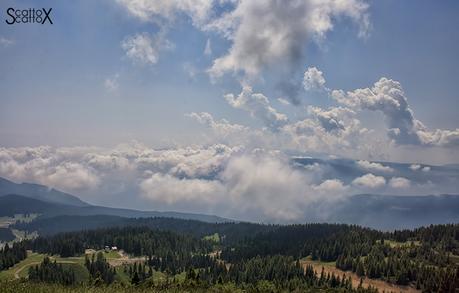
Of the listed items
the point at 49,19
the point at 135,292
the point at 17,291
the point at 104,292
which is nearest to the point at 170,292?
the point at 135,292

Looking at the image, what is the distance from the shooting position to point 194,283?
650 feet

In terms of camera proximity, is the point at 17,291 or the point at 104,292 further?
the point at 104,292

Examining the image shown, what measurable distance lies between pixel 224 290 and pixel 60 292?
11339 centimetres

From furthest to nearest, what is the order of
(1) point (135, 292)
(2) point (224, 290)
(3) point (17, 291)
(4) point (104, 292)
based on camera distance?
(2) point (224, 290) < (1) point (135, 292) < (4) point (104, 292) < (3) point (17, 291)

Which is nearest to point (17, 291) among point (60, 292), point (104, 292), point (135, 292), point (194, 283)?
point (60, 292)

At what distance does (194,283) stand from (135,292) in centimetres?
7144

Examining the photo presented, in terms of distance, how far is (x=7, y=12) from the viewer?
319ft

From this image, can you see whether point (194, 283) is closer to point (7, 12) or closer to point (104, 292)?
point (104, 292)

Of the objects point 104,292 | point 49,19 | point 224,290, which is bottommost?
point 224,290

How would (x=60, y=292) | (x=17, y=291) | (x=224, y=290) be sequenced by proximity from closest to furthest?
(x=17, y=291)
(x=60, y=292)
(x=224, y=290)

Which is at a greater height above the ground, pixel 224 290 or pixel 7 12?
pixel 7 12

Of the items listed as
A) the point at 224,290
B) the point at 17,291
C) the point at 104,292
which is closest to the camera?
the point at 17,291

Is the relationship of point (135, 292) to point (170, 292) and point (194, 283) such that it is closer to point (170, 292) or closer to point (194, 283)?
point (170, 292)

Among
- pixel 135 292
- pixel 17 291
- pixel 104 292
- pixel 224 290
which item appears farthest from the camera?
pixel 224 290
